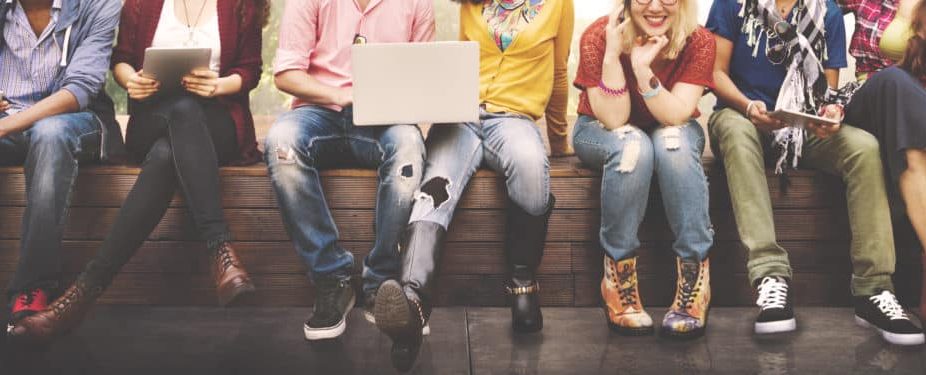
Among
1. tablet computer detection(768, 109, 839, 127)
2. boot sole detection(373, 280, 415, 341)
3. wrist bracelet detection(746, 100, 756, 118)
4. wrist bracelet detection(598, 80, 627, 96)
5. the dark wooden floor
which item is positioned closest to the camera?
boot sole detection(373, 280, 415, 341)

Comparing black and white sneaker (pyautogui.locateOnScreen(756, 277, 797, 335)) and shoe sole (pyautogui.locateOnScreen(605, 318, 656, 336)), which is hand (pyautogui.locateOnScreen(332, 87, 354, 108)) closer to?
shoe sole (pyautogui.locateOnScreen(605, 318, 656, 336))

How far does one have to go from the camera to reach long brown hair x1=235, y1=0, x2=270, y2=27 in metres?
2.75

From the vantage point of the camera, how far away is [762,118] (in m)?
2.55

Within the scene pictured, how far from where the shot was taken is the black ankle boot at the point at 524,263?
2482mm

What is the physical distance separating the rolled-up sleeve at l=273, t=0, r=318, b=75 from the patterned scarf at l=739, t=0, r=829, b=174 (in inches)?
47.7

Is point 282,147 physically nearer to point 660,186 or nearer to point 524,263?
point 524,263

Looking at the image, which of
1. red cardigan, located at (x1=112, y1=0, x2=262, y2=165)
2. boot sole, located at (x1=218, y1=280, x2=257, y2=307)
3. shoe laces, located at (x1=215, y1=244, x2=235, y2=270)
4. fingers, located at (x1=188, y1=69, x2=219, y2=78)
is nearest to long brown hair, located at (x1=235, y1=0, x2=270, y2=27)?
red cardigan, located at (x1=112, y1=0, x2=262, y2=165)

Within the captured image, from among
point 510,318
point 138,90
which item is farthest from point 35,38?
point 510,318

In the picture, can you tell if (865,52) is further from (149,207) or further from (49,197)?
(49,197)

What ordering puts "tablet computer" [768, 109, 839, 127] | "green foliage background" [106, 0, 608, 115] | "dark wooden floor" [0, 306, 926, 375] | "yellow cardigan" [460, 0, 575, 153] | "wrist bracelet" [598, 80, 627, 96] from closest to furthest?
1. "dark wooden floor" [0, 306, 926, 375]
2. "tablet computer" [768, 109, 839, 127]
3. "wrist bracelet" [598, 80, 627, 96]
4. "yellow cardigan" [460, 0, 575, 153]
5. "green foliage background" [106, 0, 608, 115]

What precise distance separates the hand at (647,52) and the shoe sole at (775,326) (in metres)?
0.73

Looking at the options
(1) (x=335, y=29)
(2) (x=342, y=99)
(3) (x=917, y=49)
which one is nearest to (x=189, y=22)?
(1) (x=335, y=29)

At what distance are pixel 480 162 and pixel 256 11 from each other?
2.64 feet

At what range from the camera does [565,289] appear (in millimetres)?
2750
